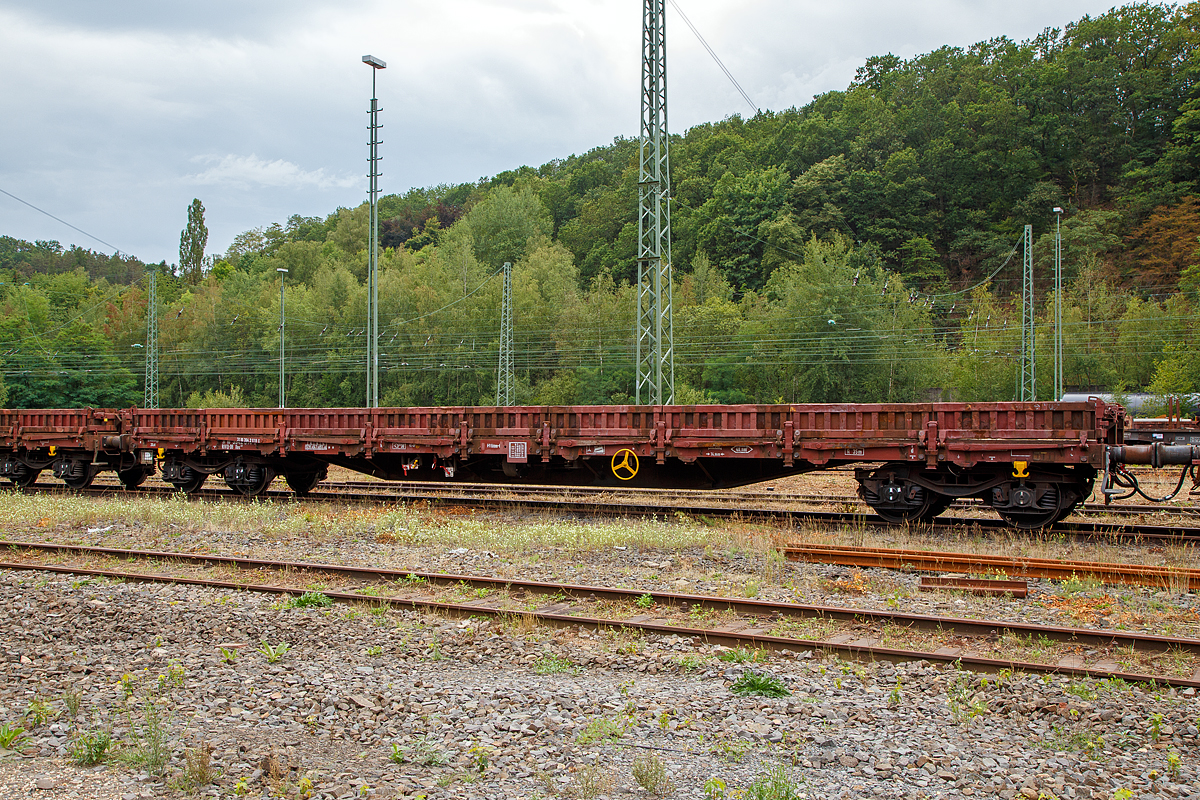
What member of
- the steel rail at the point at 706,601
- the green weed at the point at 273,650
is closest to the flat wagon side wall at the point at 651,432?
the steel rail at the point at 706,601

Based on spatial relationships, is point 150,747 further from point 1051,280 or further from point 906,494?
point 1051,280

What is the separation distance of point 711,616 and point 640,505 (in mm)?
9520

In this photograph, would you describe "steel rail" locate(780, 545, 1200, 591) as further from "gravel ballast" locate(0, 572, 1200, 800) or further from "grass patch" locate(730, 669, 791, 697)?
"grass patch" locate(730, 669, 791, 697)

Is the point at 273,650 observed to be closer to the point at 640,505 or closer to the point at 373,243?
the point at 640,505

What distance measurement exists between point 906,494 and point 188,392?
66.8 meters

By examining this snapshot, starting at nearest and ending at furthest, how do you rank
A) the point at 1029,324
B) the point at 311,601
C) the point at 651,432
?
the point at 311,601 → the point at 651,432 → the point at 1029,324

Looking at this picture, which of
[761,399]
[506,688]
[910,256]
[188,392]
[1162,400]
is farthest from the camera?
[910,256]

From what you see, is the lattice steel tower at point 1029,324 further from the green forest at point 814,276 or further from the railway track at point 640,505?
the railway track at point 640,505

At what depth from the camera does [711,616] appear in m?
8.58

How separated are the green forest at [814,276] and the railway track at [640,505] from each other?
26.6 meters

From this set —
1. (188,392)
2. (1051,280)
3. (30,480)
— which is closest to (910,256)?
(1051,280)

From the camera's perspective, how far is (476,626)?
839 centimetres

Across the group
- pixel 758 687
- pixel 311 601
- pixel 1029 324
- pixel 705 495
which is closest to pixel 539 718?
pixel 758 687

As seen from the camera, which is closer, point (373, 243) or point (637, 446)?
point (637, 446)
